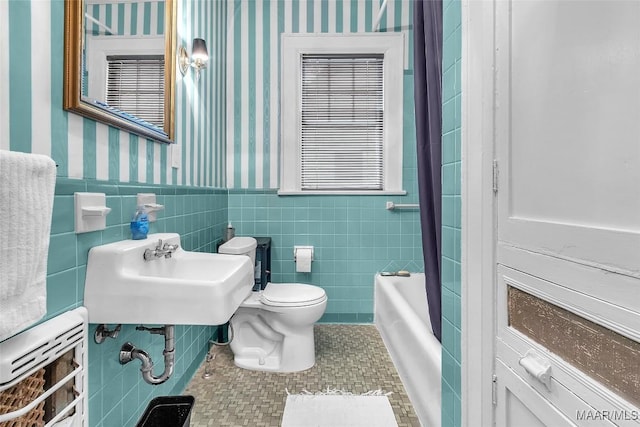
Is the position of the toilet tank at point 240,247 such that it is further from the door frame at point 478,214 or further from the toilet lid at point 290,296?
the door frame at point 478,214

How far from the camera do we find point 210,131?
91.1 inches

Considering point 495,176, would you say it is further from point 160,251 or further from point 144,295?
point 160,251

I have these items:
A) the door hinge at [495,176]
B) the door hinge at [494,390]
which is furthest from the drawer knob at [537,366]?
the door hinge at [495,176]

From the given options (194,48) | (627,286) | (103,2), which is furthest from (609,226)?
(194,48)

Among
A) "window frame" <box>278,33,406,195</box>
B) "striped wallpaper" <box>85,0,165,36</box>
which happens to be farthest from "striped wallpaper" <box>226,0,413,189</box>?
"striped wallpaper" <box>85,0,165,36</box>

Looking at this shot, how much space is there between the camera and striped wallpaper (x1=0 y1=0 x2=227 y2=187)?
31.4 inches

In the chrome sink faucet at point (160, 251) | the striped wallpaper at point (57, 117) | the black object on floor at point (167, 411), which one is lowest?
the black object on floor at point (167, 411)

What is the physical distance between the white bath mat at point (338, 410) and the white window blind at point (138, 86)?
1.47 meters

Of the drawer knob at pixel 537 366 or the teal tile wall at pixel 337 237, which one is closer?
the drawer knob at pixel 537 366

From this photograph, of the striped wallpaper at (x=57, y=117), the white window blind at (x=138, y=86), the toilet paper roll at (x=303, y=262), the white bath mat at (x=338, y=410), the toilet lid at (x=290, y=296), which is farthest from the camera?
the toilet paper roll at (x=303, y=262)

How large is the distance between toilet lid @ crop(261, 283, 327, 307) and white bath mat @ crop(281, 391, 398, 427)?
0.47 meters

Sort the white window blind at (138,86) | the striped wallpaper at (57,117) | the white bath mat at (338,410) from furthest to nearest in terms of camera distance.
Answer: the white bath mat at (338,410) < the white window blind at (138,86) < the striped wallpaper at (57,117)

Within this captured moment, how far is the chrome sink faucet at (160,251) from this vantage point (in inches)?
48.7

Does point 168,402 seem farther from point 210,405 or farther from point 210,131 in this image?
point 210,131
